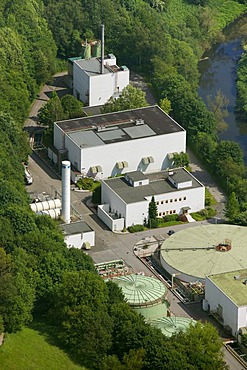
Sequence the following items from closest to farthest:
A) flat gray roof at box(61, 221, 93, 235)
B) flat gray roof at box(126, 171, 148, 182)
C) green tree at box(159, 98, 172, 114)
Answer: flat gray roof at box(61, 221, 93, 235)
flat gray roof at box(126, 171, 148, 182)
green tree at box(159, 98, 172, 114)

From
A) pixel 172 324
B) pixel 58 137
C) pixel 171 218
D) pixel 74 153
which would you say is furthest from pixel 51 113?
pixel 172 324

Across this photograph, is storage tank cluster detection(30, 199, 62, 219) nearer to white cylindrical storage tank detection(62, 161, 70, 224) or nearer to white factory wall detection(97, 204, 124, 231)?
white cylindrical storage tank detection(62, 161, 70, 224)

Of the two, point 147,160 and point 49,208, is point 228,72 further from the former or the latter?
point 49,208

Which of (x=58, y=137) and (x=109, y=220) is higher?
(x=58, y=137)

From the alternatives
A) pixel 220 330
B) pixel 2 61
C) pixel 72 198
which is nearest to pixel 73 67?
pixel 2 61

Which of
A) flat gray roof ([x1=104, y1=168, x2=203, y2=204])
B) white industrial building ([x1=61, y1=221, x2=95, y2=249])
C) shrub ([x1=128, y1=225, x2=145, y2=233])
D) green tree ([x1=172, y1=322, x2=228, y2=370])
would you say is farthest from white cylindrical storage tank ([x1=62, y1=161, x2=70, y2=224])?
green tree ([x1=172, y1=322, x2=228, y2=370])
